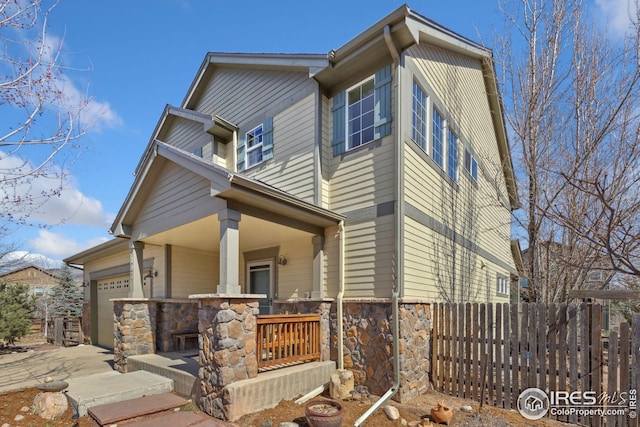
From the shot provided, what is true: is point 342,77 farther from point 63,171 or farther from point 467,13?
point 63,171

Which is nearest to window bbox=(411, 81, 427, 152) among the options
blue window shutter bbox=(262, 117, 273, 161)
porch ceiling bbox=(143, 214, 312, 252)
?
porch ceiling bbox=(143, 214, 312, 252)

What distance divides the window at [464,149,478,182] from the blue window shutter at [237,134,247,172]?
632 cm

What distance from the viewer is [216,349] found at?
510 cm

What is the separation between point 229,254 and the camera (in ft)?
18.1

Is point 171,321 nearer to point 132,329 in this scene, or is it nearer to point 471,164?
point 132,329

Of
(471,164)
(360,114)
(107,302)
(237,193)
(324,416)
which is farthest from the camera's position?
(107,302)

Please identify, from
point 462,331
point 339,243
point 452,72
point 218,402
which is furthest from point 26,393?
point 452,72

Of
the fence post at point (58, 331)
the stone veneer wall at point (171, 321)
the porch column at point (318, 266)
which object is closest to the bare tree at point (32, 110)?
the stone veneer wall at point (171, 321)

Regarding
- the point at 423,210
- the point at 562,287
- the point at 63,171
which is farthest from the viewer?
the point at 562,287

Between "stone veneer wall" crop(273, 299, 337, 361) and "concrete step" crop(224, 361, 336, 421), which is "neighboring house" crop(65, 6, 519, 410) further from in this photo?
"concrete step" crop(224, 361, 336, 421)

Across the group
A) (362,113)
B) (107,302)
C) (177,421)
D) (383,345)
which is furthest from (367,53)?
(107,302)

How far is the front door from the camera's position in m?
8.67

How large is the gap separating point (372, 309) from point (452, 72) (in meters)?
6.69

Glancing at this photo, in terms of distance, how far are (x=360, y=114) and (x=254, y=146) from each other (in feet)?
10.9
